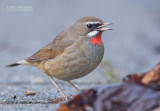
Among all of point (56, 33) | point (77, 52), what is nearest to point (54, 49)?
point (77, 52)

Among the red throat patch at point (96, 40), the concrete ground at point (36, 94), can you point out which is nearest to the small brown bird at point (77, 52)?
the red throat patch at point (96, 40)

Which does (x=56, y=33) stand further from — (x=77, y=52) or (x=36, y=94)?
(x=77, y=52)

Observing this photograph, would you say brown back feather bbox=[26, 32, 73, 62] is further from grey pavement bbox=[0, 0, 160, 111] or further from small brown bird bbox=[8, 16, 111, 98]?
grey pavement bbox=[0, 0, 160, 111]

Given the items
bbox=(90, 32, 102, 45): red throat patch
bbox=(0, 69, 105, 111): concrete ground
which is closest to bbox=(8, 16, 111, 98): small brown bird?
bbox=(90, 32, 102, 45): red throat patch

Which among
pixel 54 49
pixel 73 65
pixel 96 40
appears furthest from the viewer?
pixel 54 49

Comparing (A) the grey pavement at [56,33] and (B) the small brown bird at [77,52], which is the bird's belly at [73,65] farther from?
(A) the grey pavement at [56,33]

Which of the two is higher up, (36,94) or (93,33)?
(93,33)

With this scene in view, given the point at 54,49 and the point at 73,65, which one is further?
the point at 54,49

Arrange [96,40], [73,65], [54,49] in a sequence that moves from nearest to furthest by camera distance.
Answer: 1. [73,65]
2. [96,40]
3. [54,49]

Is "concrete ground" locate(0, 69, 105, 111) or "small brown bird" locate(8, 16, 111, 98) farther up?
"small brown bird" locate(8, 16, 111, 98)

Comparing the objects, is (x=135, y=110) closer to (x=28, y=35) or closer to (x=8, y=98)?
(x=8, y=98)
